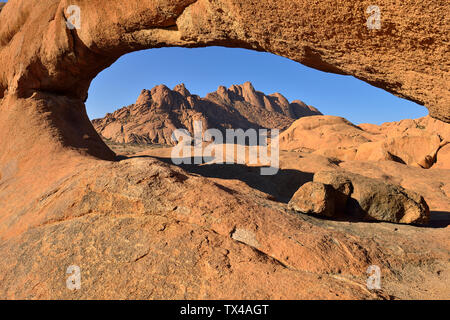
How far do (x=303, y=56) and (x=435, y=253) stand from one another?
306 cm

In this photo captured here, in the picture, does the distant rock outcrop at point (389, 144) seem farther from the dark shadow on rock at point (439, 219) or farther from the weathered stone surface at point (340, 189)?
the weathered stone surface at point (340, 189)

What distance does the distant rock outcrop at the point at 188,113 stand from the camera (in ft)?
142

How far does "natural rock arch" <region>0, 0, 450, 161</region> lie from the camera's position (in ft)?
8.79

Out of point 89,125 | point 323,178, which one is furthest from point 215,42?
point 89,125

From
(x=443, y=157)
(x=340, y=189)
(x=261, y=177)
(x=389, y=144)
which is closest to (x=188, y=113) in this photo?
(x=389, y=144)

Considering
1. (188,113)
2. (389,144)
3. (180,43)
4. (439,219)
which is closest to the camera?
(180,43)

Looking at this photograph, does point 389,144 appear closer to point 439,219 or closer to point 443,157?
point 443,157

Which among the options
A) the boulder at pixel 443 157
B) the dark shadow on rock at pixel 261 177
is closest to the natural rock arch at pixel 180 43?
the dark shadow on rock at pixel 261 177

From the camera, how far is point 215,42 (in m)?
4.37

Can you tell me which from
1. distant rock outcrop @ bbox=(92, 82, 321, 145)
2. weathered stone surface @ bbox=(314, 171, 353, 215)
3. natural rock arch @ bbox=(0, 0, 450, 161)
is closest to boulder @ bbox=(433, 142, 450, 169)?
weathered stone surface @ bbox=(314, 171, 353, 215)

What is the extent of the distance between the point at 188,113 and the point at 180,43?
5014 cm

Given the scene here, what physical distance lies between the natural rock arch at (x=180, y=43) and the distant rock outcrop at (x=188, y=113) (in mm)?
32220

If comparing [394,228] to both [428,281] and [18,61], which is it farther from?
[18,61]

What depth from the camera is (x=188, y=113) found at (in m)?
53.8
